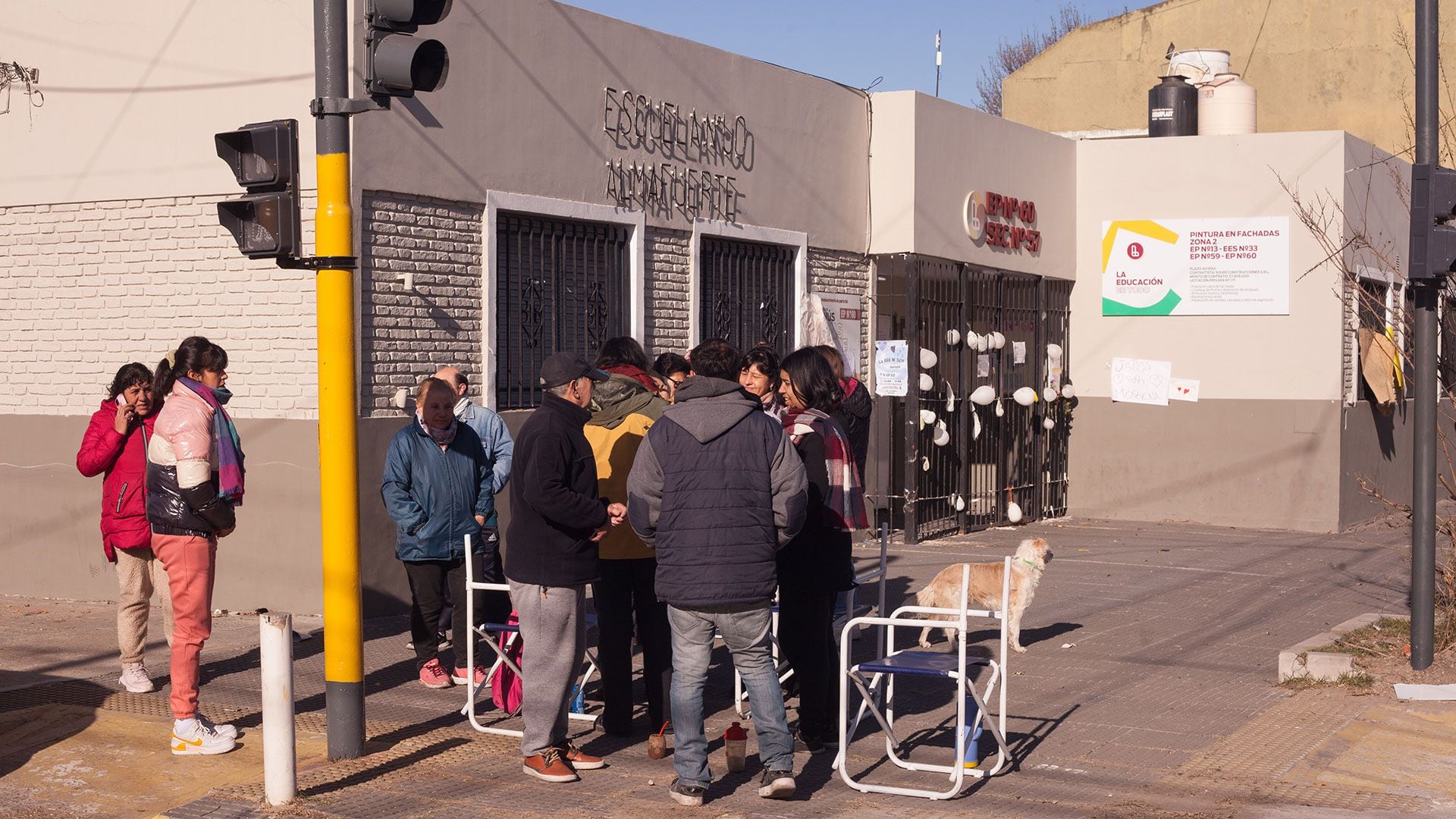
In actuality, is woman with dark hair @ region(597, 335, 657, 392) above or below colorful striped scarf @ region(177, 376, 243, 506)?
above

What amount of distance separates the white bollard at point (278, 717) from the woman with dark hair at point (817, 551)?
219cm

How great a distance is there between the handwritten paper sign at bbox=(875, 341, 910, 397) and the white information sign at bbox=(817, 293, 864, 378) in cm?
25

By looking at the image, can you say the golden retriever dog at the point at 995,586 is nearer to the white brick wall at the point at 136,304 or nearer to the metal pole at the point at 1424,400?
the metal pole at the point at 1424,400

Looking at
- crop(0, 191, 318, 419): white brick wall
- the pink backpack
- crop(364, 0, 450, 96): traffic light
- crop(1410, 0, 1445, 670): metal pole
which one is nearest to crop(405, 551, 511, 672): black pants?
the pink backpack

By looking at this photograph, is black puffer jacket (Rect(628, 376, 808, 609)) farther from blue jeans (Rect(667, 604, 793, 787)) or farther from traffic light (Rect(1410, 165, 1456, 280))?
traffic light (Rect(1410, 165, 1456, 280))

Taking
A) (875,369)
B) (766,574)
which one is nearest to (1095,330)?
(875,369)

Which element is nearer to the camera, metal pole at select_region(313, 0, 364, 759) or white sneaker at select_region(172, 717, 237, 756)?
metal pole at select_region(313, 0, 364, 759)

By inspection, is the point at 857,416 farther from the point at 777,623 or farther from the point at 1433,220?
the point at 1433,220

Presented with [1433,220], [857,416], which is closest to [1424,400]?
[1433,220]

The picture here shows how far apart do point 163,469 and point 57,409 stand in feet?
17.1

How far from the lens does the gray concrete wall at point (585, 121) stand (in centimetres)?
1112

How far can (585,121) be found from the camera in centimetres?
1273

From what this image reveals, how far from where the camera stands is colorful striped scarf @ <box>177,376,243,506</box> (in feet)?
24.2

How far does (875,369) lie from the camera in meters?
16.8
